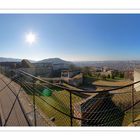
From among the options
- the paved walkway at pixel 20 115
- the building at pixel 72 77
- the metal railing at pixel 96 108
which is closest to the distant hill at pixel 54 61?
the building at pixel 72 77

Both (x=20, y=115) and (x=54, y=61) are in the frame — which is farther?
(x=54, y=61)

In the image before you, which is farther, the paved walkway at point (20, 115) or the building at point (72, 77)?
the building at point (72, 77)

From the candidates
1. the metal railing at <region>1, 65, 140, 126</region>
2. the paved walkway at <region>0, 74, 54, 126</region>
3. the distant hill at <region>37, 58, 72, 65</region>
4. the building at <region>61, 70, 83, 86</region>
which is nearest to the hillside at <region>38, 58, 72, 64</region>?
the distant hill at <region>37, 58, 72, 65</region>

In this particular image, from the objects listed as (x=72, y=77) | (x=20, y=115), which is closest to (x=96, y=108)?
(x=20, y=115)

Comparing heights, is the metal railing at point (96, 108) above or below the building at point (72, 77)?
below

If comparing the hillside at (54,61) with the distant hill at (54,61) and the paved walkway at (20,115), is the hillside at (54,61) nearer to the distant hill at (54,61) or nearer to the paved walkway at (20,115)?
the distant hill at (54,61)

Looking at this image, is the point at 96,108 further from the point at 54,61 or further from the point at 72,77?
the point at 72,77

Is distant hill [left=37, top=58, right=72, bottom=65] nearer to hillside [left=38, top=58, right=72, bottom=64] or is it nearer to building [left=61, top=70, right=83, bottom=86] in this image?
hillside [left=38, top=58, right=72, bottom=64]

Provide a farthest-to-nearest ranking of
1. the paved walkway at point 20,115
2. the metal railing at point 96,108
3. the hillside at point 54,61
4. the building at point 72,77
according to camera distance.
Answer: the building at point 72,77, the hillside at point 54,61, the metal railing at point 96,108, the paved walkway at point 20,115

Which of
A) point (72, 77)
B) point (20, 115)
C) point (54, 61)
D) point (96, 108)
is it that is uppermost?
point (54, 61)

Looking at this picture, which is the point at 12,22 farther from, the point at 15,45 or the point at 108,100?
the point at 108,100

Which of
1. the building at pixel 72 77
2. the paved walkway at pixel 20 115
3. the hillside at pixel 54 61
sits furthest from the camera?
the building at pixel 72 77
